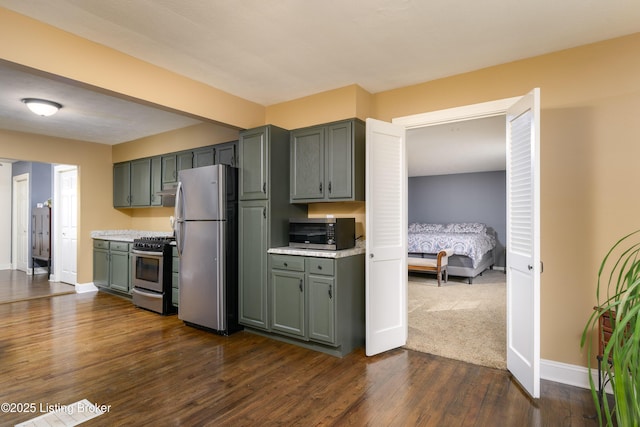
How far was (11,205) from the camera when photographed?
790 cm

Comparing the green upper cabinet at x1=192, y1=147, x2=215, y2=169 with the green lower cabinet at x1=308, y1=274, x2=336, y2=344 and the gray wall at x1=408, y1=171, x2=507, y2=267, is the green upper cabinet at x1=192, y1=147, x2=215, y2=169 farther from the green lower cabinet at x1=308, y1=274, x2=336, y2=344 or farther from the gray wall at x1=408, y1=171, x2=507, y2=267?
the gray wall at x1=408, y1=171, x2=507, y2=267

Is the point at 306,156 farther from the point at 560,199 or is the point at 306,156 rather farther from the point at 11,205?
the point at 11,205

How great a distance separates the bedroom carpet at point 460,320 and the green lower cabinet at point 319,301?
2.23 ft

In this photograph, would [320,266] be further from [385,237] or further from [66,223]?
[66,223]

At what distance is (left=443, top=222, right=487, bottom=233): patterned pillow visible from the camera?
7863 millimetres

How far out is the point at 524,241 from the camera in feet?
8.29

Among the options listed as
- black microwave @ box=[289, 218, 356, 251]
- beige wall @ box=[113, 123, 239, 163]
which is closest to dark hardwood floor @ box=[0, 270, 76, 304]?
beige wall @ box=[113, 123, 239, 163]

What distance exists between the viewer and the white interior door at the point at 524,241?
2.35 meters

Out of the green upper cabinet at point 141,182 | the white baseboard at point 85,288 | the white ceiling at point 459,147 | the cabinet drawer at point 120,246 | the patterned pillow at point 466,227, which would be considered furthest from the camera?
the patterned pillow at point 466,227

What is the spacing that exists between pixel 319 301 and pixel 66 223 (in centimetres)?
569

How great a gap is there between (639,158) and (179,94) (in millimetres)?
3721

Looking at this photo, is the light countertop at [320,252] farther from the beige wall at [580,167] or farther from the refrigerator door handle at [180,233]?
the beige wall at [580,167]

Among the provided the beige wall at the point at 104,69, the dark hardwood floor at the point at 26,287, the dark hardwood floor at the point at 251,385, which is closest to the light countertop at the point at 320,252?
the dark hardwood floor at the point at 251,385

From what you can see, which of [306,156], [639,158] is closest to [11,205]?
[306,156]
